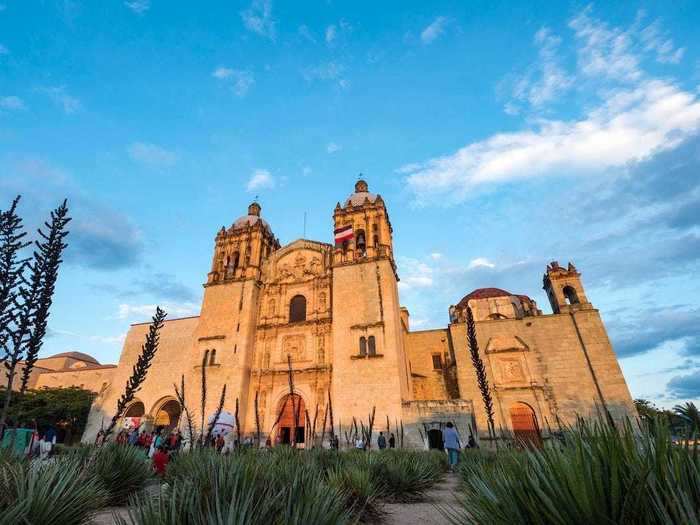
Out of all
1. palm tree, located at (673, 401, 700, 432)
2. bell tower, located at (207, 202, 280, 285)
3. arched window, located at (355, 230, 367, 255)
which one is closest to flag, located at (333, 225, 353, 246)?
arched window, located at (355, 230, 367, 255)

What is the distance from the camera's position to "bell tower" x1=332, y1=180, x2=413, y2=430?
1727cm

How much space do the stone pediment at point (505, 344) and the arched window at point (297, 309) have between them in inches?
448

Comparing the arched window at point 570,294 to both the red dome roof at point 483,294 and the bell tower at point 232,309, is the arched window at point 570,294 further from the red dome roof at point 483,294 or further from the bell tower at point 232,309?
the bell tower at point 232,309

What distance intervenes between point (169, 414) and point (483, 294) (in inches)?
887

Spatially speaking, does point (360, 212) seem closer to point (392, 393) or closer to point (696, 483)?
point (392, 393)

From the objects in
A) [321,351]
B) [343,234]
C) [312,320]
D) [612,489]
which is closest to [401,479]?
[612,489]

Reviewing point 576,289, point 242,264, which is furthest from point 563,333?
point 242,264

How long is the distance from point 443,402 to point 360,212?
13069 millimetres

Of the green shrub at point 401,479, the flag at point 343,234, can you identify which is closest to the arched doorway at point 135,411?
the flag at point 343,234

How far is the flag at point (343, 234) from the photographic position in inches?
877

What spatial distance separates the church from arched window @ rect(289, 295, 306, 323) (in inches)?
2.7

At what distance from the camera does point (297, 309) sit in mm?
22250

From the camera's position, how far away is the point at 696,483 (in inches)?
58.4

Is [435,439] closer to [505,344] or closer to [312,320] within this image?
[505,344]
